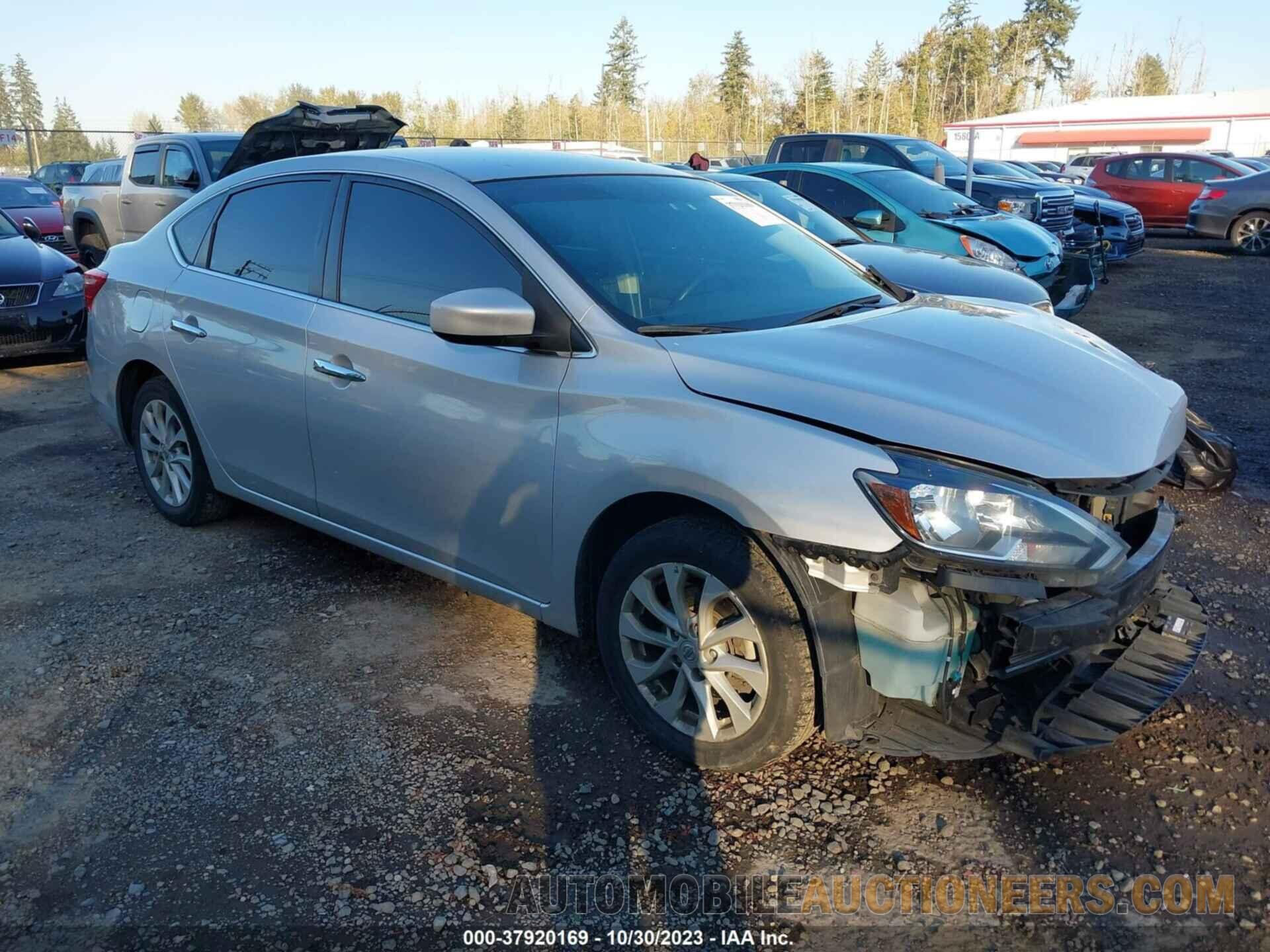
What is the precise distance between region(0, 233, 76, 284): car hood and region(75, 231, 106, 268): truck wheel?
3191 millimetres

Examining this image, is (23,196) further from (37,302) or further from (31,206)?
(37,302)

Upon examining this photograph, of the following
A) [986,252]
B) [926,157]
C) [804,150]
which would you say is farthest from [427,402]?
[804,150]

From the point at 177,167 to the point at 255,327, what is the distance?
8.11 meters

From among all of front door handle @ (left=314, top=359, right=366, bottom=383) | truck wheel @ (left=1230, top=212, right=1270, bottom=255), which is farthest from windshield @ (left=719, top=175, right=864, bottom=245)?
truck wheel @ (left=1230, top=212, right=1270, bottom=255)

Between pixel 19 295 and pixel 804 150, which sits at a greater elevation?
pixel 804 150

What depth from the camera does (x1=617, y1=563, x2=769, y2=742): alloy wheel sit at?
279cm

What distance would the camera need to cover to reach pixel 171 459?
192 inches

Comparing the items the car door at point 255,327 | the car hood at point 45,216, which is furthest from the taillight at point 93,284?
the car hood at point 45,216

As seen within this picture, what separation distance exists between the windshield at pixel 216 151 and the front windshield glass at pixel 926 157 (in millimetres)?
8536

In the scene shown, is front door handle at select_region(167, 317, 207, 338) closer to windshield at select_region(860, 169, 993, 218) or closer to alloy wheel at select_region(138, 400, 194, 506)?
alloy wheel at select_region(138, 400, 194, 506)

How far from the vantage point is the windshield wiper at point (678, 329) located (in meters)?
3.04

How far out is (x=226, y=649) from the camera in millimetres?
3799

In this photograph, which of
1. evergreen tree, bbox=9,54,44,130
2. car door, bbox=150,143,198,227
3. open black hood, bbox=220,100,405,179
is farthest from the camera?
evergreen tree, bbox=9,54,44,130

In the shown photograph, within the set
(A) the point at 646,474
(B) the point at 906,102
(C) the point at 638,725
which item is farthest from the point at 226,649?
(B) the point at 906,102
